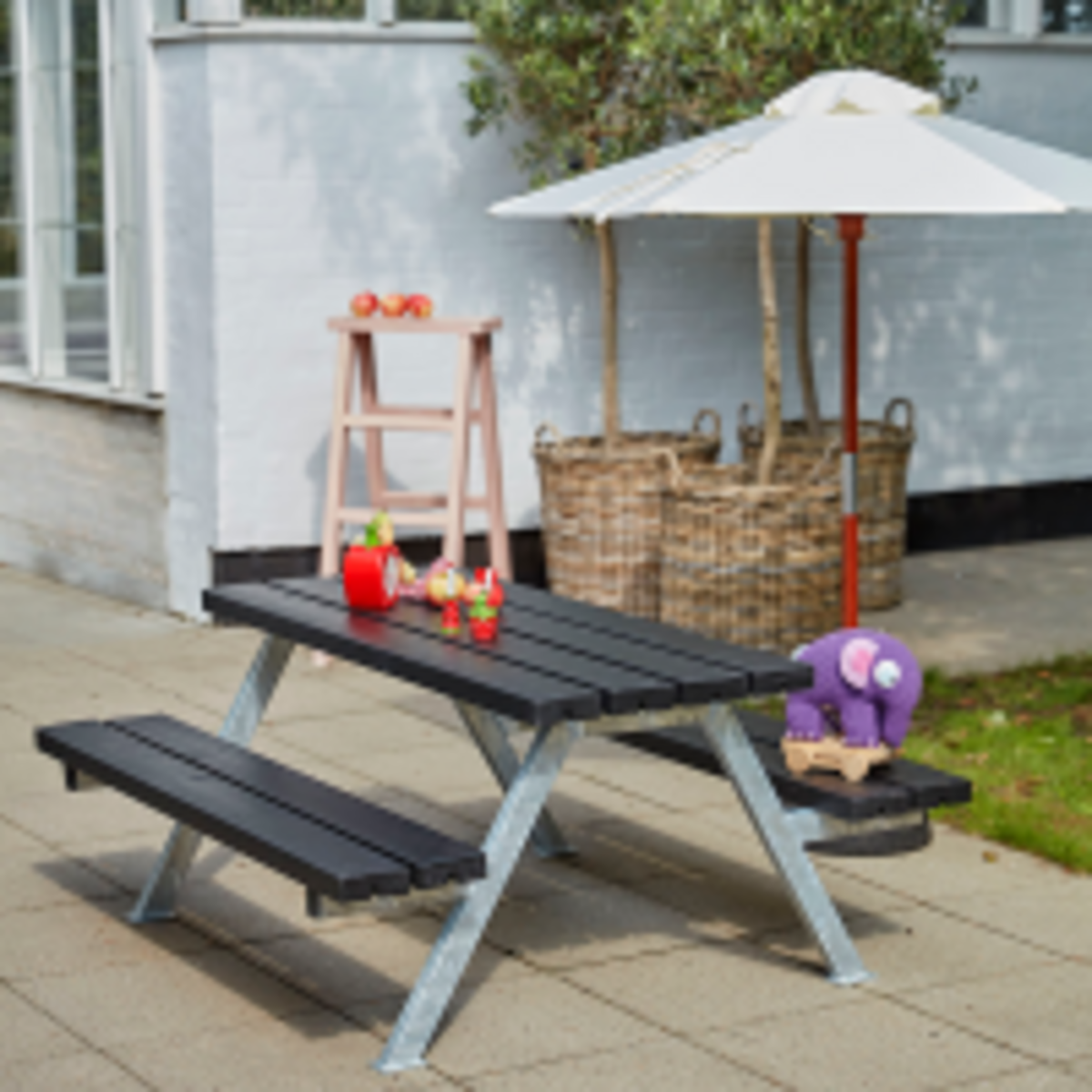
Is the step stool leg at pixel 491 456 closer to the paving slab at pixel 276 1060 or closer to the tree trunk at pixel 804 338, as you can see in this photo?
the tree trunk at pixel 804 338

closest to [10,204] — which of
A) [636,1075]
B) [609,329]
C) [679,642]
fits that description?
[609,329]

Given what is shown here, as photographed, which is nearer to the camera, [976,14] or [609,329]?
[609,329]

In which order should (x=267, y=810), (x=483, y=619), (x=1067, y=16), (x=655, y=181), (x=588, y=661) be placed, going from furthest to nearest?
(x=1067, y=16), (x=655, y=181), (x=483, y=619), (x=588, y=661), (x=267, y=810)

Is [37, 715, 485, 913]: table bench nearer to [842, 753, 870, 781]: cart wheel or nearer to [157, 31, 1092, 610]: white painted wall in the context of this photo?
[842, 753, 870, 781]: cart wheel

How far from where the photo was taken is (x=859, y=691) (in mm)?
4176

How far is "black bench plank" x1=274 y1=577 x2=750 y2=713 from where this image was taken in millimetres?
3799

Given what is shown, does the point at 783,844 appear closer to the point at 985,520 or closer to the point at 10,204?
the point at 985,520

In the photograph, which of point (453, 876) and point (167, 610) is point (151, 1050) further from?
point (167, 610)

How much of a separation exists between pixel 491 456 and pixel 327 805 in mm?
3402

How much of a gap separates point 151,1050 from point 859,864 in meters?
1.88

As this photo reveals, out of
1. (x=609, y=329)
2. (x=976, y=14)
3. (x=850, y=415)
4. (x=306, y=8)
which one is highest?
(x=976, y=14)

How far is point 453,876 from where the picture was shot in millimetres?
3586

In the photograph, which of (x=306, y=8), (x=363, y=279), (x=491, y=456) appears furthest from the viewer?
(x=363, y=279)

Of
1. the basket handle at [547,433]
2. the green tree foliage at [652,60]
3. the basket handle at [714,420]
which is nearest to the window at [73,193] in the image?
the green tree foliage at [652,60]
